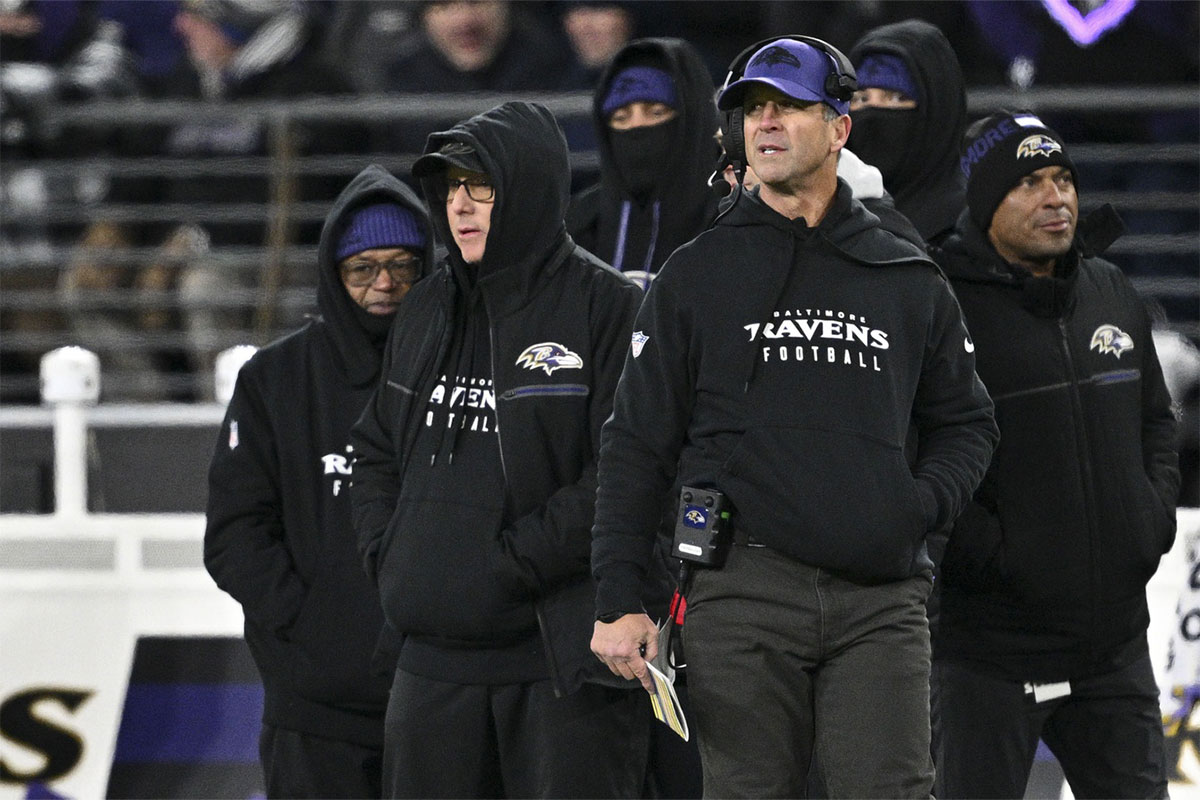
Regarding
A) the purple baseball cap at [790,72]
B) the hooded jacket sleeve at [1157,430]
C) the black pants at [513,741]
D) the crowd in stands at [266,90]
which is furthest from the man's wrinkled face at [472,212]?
the crowd in stands at [266,90]

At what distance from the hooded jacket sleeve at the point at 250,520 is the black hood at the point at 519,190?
2.64 feet

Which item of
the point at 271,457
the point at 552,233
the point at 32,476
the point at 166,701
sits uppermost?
the point at 552,233

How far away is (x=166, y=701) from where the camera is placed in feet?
18.6

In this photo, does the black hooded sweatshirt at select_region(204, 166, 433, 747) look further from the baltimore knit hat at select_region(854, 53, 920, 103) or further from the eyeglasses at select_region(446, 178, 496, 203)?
the baltimore knit hat at select_region(854, 53, 920, 103)

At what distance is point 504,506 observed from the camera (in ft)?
12.9

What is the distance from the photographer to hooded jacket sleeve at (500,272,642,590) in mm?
3832

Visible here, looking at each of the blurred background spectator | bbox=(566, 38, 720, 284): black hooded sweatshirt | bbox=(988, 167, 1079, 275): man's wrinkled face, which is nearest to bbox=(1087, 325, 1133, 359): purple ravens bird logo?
bbox=(988, 167, 1079, 275): man's wrinkled face

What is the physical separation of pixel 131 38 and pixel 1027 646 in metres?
5.77

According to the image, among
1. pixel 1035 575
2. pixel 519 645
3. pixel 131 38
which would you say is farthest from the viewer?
pixel 131 38

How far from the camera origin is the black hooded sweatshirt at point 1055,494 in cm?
423

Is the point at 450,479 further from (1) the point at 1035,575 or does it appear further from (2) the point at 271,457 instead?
(1) the point at 1035,575

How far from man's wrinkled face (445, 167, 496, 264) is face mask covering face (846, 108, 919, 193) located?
110 cm

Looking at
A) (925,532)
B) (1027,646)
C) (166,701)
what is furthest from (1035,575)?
(166,701)

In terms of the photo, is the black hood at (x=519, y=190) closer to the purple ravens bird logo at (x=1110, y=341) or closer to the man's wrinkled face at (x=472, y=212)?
the man's wrinkled face at (x=472, y=212)
